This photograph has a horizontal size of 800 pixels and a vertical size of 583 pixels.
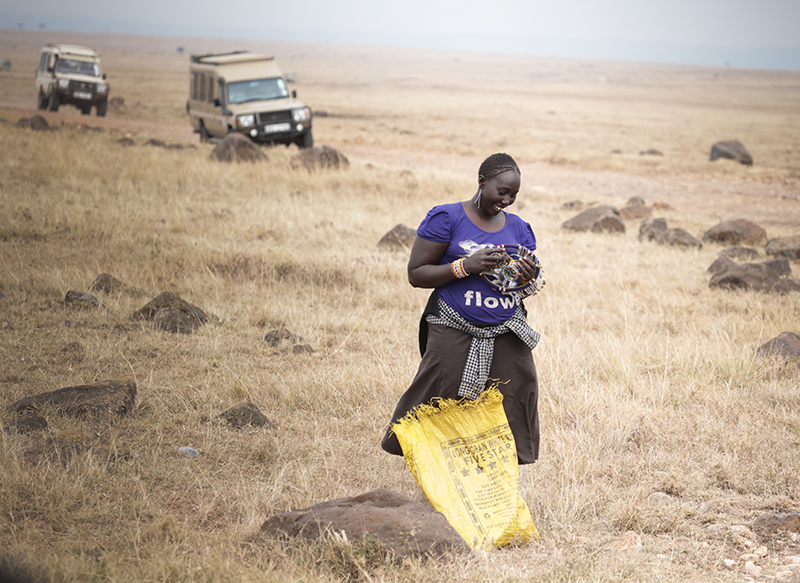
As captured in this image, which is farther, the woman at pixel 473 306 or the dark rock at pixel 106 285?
the dark rock at pixel 106 285

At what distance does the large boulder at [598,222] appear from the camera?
10688 mm

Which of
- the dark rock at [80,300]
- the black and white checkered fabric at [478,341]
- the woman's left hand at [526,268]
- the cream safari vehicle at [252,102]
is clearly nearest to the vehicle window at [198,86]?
the cream safari vehicle at [252,102]

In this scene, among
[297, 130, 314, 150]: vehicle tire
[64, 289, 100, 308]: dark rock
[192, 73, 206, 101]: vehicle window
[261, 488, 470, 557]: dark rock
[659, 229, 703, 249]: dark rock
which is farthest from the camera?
[192, 73, 206, 101]: vehicle window

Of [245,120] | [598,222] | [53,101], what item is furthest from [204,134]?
[598,222]

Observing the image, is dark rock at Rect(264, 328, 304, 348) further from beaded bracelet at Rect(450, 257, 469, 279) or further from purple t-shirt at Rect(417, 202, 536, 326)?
beaded bracelet at Rect(450, 257, 469, 279)

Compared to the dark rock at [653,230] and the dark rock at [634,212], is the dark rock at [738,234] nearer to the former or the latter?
the dark rock at [653,230]

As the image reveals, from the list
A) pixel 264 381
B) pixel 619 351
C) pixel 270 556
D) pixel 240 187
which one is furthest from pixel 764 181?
pixel 270 556

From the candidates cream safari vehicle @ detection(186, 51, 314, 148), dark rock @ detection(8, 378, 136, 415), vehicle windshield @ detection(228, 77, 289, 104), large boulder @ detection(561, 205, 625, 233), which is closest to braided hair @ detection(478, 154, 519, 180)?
dark rock @ detection(8, 378, 136, 415)

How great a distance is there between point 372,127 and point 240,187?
20.4m

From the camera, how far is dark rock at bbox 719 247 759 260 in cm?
945

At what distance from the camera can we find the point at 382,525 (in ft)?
8.50

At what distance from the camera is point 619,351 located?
529 cm

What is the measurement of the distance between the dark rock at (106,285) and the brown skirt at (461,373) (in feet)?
13.5

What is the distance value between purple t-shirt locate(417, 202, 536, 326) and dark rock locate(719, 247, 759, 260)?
25.6 ft
